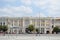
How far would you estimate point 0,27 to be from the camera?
227 ft

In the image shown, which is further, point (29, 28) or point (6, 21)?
point (6, 21)

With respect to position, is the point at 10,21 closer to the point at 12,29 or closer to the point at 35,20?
the point at 12,29

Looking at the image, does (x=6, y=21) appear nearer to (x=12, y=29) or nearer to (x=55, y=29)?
(x=12, y=29)

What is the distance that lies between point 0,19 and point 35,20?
13424mm

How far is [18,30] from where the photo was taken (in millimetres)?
75375

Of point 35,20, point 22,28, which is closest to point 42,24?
point 35,20

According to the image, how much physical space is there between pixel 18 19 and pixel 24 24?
3032 millimetres

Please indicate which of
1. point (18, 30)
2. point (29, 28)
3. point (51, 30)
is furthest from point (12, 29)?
point (51, 30)

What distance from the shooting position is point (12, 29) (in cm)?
7425

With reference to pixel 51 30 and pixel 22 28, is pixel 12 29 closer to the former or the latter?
pixel 22 28

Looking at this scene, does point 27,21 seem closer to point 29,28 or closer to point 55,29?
point 29,28

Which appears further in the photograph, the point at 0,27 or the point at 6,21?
the point at 6,21

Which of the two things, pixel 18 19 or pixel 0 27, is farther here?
pixel 18 19

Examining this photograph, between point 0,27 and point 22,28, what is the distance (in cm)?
965
